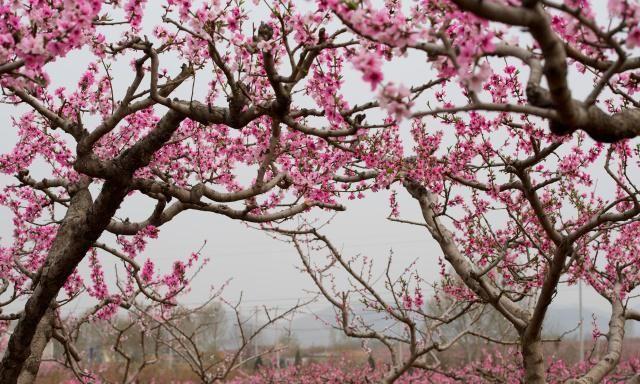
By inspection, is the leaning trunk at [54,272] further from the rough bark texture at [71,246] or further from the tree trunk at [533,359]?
the tree trunk at [533,359]

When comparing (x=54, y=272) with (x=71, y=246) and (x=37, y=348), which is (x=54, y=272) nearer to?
(x=71, y=246)

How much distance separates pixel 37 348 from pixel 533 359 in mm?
4173

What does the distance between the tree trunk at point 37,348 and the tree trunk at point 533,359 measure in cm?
403

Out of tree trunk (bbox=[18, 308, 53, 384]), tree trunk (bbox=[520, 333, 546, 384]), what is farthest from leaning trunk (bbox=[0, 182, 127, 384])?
tree trunk (bbox=[520, 333, 546, 384])

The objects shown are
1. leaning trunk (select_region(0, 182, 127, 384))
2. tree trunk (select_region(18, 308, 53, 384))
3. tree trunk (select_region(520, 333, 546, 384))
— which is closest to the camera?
tree trunk (select_region(520, 333, 546, 384))

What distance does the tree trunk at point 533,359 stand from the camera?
3982mm

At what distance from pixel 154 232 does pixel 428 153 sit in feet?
8.98

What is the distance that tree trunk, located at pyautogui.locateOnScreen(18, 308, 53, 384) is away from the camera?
15.9 ft

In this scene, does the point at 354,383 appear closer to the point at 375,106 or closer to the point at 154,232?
the point at 154,232

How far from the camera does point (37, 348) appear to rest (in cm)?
487

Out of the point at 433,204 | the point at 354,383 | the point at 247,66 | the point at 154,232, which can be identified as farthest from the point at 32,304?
the point at 354,383

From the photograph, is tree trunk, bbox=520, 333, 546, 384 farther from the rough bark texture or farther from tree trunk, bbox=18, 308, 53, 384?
tree trunk, bbox=18, 308, 53, 384

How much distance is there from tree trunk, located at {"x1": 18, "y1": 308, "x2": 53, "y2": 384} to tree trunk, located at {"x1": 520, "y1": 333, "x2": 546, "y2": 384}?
4026 millimetres

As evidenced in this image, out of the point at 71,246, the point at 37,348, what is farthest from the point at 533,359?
the point at 37,348
